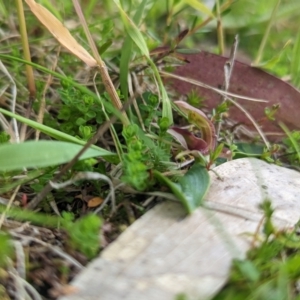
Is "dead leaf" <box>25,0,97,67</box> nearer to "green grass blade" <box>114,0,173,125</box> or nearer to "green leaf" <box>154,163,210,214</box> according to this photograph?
"green grass blade" <box>114,0,173,125</box>

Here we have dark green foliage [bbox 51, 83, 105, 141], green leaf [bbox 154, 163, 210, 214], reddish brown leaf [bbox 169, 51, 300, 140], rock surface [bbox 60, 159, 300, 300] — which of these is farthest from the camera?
reddish brown leaf [bbox 169, 51, 300, 140]

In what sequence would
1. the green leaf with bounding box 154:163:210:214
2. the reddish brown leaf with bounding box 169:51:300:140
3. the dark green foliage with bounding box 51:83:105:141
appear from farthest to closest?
the reddish brown leaf with bounding box 169:51:300:140 < the dark green foliage with bounding box 51:83:105:141 < the green leaf with bounding box 154:163:210:214

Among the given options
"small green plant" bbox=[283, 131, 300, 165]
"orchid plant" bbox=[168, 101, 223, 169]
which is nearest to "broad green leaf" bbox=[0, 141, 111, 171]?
"orchid plant" bbox=[168, 101, 223, 169]

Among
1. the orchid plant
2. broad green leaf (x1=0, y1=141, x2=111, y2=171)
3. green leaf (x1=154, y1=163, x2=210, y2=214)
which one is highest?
broad green leaf (x1=0, y1=141, x2=111, y2=171)

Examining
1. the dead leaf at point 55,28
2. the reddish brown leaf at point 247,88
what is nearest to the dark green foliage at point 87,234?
the dead leaf at point 55,28

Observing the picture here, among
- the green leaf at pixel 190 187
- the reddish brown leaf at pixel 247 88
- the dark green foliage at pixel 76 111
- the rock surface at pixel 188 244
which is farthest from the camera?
the reddish brown leaf at pixel 247 88

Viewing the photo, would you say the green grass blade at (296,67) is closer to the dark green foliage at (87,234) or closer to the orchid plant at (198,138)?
the orchid plant at (198,138)
